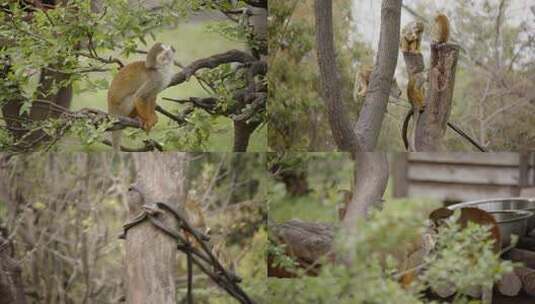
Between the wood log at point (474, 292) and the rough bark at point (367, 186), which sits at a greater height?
the rough bark at point (367, 186)

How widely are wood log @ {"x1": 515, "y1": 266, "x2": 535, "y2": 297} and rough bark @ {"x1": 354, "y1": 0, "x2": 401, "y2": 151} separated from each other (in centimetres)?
73

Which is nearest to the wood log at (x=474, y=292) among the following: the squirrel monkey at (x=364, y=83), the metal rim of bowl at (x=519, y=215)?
the metal rim of bowl at (x=519, y=215)

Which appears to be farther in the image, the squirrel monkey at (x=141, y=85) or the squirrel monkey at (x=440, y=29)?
the squirrel monkey at (x=141, y=85)

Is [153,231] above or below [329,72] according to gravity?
below

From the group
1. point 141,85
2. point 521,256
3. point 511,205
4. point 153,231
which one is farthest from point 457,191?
point 141,85

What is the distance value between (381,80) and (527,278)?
939 millimetres

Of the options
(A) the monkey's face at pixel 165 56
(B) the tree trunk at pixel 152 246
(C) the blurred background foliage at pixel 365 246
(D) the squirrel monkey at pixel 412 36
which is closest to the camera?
(B) the tree trunk at pixel 152 246

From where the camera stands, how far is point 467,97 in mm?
3068

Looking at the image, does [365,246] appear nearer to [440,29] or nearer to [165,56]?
[440,29]

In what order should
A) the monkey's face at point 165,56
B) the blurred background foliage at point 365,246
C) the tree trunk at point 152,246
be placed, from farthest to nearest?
the monkey's face at point 165,56 → the blurred background foliage at point 365,246 → the tree trunk at point 152,246

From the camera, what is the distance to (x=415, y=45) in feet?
10.2

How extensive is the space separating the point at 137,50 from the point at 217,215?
0.99 m

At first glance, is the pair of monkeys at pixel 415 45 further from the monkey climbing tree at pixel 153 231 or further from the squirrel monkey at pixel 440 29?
the monkey climbing tree at pixel 153 231

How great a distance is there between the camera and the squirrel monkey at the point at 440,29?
308 cm
